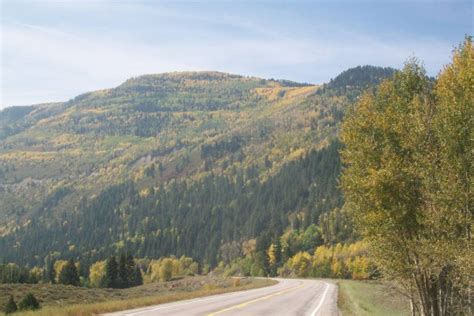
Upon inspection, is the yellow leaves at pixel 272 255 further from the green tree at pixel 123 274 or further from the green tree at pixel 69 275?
the green tree at pixel 69 275

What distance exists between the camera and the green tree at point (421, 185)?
86.7 feet

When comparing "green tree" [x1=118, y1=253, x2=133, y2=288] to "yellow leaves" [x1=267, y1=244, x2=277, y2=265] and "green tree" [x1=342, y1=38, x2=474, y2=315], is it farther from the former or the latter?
"green tree" [x1=342, y1=38, x2=474, y2=315]

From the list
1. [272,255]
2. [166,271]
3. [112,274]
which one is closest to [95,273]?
[166,271]

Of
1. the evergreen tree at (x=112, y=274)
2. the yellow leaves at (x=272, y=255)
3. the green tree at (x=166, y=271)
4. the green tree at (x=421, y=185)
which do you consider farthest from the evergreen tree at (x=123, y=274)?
the green tree at (x=421, y=185)

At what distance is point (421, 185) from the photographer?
28.1 meters

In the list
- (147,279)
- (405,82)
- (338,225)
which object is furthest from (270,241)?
(405,82)

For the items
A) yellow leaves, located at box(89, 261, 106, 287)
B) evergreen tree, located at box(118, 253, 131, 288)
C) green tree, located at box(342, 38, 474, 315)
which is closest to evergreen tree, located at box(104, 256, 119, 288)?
evergreen tree, located at box(118, 253, 131, 288)

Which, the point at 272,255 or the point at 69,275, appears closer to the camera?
the point at 69,275

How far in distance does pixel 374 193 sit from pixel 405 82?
9820mm

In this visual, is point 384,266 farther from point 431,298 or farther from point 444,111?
point 444,111

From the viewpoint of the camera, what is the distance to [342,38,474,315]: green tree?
26422 mm

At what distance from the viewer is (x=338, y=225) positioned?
563 feet

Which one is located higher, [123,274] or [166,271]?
[123,274]

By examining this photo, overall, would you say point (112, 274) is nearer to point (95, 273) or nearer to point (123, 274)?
point (123, 274)
